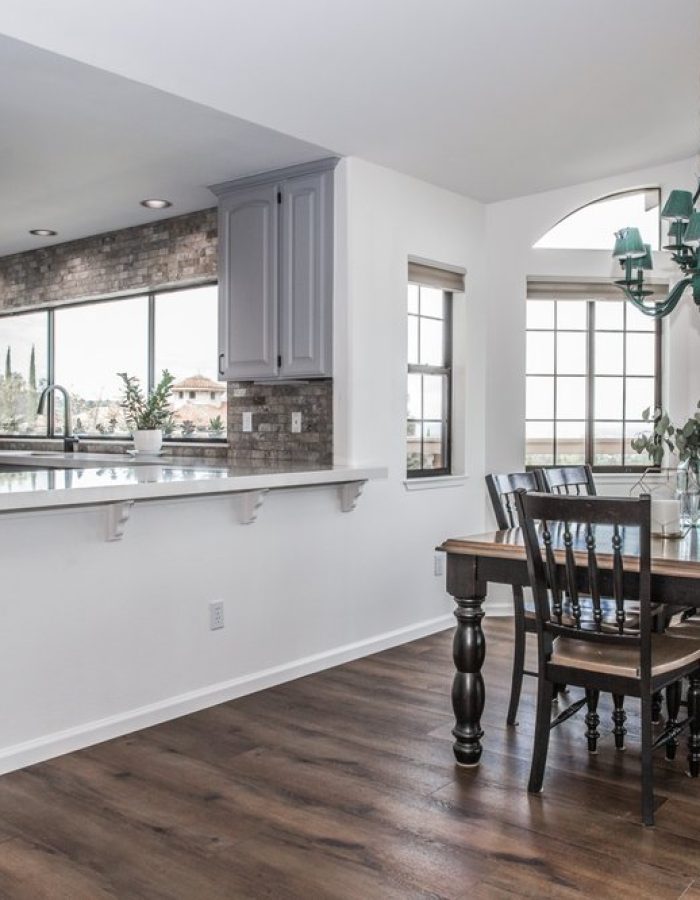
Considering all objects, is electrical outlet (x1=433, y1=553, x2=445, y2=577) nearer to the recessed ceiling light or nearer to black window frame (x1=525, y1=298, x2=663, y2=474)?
black window frame (x1=525, y1=298, x2=663, y2=474)

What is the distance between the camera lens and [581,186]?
5176mm

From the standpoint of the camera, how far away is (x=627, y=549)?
2.79 meters

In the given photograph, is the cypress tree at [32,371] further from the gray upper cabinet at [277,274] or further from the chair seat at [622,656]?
the chair seat at [622,656]

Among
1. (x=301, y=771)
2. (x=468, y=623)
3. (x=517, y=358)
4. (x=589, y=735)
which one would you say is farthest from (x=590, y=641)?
(x=517, y=358)

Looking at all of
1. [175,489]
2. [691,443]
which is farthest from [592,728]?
[175,489]

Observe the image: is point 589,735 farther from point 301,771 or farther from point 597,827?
point 301,771

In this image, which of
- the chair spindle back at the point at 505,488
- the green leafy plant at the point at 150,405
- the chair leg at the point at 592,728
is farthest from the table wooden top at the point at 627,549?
the green leafy plant at the point at 150,405

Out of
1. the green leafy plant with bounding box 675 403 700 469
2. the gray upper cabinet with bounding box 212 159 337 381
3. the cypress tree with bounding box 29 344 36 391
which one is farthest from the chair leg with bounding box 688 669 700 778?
the cypress tree with bounding box 29 344 36 391

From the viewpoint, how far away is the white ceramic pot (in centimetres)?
540

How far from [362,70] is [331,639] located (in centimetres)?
262

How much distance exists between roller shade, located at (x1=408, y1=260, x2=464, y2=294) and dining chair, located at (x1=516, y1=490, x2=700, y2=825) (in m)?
2.49

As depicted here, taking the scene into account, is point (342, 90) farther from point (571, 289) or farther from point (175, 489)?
point (571, 289)

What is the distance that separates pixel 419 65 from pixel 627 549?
201 cm

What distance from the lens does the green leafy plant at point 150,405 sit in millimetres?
5500
